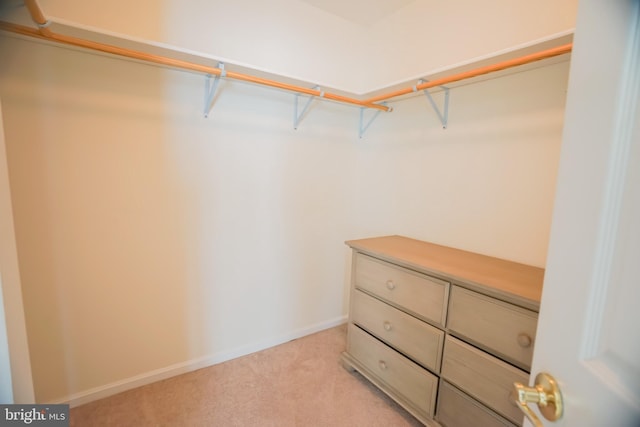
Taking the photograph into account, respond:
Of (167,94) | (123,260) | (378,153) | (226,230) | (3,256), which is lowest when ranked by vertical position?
(123,260)

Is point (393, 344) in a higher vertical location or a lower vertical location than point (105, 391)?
higher

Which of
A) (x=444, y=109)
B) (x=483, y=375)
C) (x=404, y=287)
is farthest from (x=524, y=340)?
(x=444, y=109)

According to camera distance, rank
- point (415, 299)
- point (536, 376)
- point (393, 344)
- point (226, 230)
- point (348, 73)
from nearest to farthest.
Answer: point (536, 376) < point (415, 299) < point (393, 344) < point (226, 230) < point (348, 73)

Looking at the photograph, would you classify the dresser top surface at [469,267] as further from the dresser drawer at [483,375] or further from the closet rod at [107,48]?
the closet rod at [107,48]

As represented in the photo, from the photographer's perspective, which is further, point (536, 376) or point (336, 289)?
point (336, 289)

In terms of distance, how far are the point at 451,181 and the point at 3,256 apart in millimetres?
2083

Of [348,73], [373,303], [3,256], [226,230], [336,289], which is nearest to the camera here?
[3,256]

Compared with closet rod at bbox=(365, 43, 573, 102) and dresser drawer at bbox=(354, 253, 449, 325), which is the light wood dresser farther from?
closet rod at bbox=(365, 43, 573, 102)

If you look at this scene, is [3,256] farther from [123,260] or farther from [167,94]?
[167,94]

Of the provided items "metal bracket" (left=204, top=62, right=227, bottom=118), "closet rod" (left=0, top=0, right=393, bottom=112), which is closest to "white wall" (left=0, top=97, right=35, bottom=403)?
"closet rod" (left=0, top=0, right=393, bottom=112)

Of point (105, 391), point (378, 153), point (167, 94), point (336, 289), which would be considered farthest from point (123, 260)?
point (378, 153)

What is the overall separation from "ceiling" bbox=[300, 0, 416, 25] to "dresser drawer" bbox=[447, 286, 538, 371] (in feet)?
6.38

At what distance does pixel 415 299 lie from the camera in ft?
5.06

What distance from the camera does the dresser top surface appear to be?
3.94 ft
